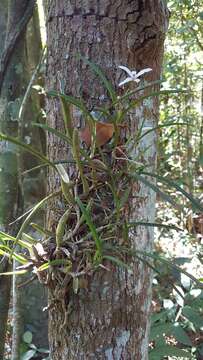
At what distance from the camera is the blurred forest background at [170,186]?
4.09 feet

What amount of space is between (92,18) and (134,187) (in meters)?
0.23

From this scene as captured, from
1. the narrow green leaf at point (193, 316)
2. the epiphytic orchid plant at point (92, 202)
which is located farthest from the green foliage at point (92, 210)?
the narrow green leaf at point (193, 316)

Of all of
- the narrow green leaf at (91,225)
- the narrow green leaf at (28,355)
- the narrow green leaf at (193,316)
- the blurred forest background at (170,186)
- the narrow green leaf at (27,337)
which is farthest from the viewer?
the narrow green leaf at (27,337)

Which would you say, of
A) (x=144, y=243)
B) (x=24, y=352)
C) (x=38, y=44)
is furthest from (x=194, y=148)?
(x=144, y=243)

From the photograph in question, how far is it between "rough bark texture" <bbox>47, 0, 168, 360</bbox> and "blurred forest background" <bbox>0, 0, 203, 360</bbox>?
5 cm

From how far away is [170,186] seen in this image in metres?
0.63

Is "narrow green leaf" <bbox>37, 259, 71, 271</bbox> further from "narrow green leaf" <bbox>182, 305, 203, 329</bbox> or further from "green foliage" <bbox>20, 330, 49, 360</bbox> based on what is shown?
"green foliage" <bbox>20, 330, 49, 360</bbox>

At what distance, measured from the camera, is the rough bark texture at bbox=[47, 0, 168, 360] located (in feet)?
1.99

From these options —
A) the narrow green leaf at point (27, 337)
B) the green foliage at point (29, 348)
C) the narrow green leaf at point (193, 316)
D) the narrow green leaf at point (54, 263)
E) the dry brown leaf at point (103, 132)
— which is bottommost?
the green foliage at point (29, 348)

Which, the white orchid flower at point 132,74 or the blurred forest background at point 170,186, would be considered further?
the blurred forest background at point 170,186

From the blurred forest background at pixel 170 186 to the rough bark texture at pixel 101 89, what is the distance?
0.18 feet

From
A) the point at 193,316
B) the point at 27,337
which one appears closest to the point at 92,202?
the point at 193,316

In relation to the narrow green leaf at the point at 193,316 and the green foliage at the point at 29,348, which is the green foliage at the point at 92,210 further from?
the green foliage at the point at 29,348

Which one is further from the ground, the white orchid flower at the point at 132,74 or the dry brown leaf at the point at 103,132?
the white orchid flower at the point at 132,74
